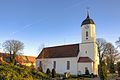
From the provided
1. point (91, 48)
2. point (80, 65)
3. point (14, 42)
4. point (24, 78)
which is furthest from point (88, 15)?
point (24, 78)

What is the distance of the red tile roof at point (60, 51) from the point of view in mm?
43197

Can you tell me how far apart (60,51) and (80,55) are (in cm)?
627

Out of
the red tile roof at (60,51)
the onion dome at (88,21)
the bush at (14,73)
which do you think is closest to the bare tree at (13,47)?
the red tile roof at (60,51)

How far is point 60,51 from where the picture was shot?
1816 inches

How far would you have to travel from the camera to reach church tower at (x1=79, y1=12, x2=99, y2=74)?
40.7 m

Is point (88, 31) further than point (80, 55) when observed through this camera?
Yes

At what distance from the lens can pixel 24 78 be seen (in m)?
6.02

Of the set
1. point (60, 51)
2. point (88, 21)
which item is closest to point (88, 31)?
point (88, 21)

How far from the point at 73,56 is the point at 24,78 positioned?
119 feet

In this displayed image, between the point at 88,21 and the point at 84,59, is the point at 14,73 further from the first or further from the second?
the point at 88,21

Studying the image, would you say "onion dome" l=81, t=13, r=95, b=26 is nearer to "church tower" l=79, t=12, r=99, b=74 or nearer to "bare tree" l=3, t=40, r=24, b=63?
"church tower" l=79, t=12, r=99, b=74


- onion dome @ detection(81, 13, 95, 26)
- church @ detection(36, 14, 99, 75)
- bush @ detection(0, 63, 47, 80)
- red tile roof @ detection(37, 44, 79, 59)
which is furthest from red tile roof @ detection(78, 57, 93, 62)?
bush @ detection(0, 63, 47, 80)

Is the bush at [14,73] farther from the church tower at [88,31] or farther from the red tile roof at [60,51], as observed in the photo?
the church tower at [88,31]

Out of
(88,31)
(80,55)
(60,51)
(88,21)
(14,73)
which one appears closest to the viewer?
(14,73)
